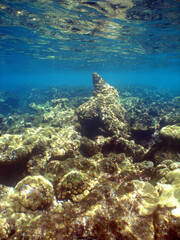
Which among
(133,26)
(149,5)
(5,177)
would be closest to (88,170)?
(5,177)

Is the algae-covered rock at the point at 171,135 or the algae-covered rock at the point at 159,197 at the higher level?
the algae-covered rock at the point at 159,197

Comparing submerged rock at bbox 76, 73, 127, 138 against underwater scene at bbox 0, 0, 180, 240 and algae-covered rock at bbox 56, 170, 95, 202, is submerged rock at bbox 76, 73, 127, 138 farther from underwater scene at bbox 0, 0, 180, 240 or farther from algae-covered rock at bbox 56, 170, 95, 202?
algae-covered rock at bbox 56, 170, 95, 202

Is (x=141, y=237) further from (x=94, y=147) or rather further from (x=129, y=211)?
(x=94, y=147)

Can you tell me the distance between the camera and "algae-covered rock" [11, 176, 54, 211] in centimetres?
390

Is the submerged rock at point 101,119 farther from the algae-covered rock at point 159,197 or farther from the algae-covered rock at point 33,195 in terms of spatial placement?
the algae-covered rock at point 33,195

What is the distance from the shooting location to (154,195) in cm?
314

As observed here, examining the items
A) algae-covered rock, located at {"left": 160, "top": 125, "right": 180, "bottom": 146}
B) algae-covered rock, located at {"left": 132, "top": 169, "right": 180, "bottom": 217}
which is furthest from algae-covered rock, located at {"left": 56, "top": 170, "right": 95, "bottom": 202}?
algae-covered rock, located at {"left": 160, "top": 125, "right": 180, "bottom": 146}

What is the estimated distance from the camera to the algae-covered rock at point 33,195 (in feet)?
12.8

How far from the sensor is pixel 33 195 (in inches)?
156

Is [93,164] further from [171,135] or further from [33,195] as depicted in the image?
[171,135]

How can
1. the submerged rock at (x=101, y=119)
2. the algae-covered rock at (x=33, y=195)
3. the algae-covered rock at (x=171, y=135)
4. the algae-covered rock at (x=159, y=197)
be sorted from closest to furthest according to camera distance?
the algae-covered rock at (x=159, y=197)
the algae-covered rock at (x=33, y=195)
the algae-covered rock at (x=171, y=135)
the submerged rock at (x=101, y=119)

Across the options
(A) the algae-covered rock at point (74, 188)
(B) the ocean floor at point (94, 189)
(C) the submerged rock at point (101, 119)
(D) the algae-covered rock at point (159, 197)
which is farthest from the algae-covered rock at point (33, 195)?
(C) the submerged rock at point (101, 119)

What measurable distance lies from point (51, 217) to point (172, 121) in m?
10.0

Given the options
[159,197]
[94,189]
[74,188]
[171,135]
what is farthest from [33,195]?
[171,135]
